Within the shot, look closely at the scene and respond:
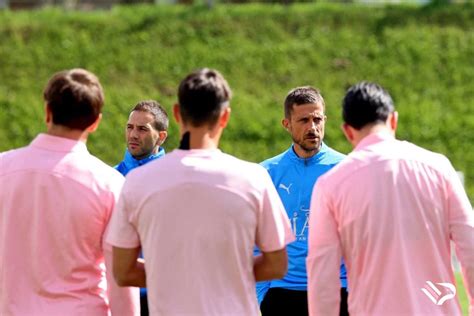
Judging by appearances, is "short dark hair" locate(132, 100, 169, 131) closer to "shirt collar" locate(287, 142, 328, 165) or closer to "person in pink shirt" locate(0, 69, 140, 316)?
"shirt collar" locate(287, 142, 328, 165)

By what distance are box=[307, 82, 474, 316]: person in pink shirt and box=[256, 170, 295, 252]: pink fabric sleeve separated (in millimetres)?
286

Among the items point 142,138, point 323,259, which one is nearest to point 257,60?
point 142,138

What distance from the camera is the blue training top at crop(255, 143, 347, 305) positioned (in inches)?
281

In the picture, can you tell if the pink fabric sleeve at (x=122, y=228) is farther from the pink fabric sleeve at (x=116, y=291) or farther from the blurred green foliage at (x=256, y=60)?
the blurred green foliage at (x=256, y=60)

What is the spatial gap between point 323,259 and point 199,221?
2.34ft

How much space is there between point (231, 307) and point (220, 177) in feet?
2.02

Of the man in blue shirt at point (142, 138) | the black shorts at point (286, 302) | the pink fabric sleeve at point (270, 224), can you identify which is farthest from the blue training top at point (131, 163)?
the pink fabric sleeve at point (270, 224)

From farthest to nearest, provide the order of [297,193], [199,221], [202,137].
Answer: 1. [297,193]
2. [202,137]
3. [199,221]

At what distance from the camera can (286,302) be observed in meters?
7.10

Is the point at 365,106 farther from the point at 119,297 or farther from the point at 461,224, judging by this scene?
the point at 119,297

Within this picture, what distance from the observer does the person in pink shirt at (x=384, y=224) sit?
4.88 m

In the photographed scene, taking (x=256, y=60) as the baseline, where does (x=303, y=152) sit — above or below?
below

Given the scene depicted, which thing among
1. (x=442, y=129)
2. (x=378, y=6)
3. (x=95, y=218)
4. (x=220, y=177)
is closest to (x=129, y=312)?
(x=95, y=218)

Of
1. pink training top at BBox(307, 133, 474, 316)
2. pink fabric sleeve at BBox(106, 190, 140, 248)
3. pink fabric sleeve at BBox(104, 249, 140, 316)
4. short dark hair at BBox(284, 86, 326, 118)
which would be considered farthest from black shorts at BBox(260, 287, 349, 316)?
pink fabric sleeve at BBox(106, 190, 140, 248)
